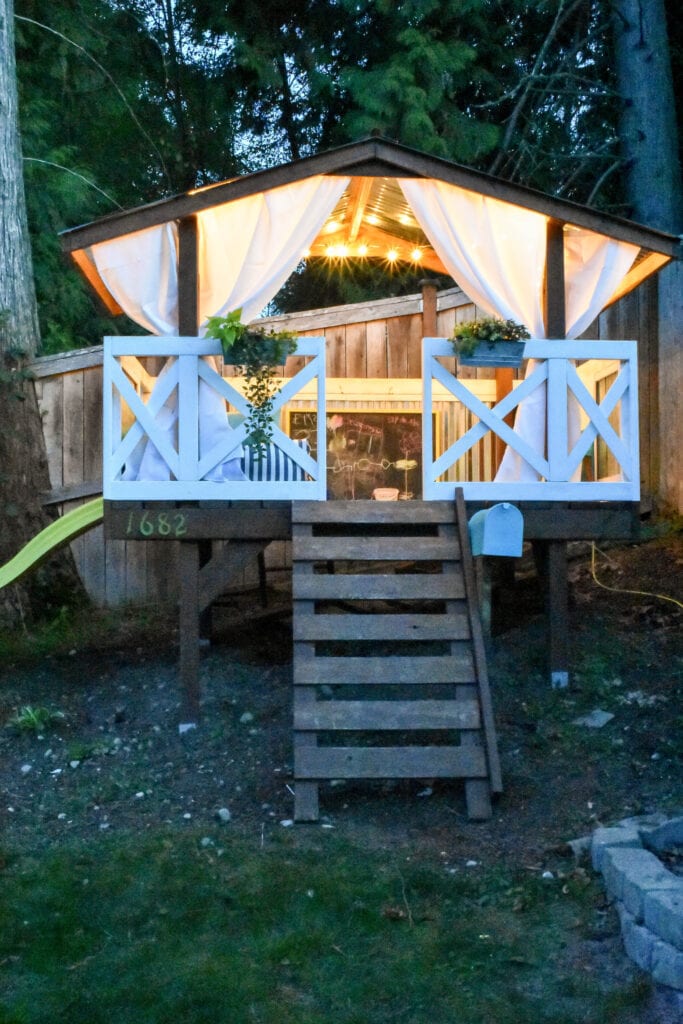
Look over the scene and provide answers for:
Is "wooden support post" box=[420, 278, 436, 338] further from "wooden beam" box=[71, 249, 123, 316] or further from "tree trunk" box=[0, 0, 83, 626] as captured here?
"tree trunk" box=[0, 0, 83, 626]

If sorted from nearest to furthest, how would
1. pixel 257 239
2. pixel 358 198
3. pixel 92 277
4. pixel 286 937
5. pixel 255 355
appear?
pixel 286 937 → pixel 255 355 → pixel 257 239 → pixel 92 277 → pixel 358 198

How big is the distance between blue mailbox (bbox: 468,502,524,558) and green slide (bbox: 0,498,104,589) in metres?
2.30

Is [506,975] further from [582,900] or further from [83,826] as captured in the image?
[83,826]

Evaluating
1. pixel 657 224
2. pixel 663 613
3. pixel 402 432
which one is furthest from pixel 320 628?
pixel 657 224

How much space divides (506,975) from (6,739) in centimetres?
351

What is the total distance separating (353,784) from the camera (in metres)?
5.66

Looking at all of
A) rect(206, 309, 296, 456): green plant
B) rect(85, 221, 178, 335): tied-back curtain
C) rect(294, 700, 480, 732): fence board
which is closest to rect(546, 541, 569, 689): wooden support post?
rect(294, 700, 480, 732): fence board

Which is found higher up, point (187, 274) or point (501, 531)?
point (187, 274)

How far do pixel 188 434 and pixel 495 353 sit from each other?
1.83 metres


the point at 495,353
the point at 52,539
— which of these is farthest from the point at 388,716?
the point at 52,539

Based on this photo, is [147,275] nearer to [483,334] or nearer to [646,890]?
[483,334]

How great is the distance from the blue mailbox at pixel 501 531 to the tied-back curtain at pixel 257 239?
187 cm

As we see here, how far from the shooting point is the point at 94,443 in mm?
8695

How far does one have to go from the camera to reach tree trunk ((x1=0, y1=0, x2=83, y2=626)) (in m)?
8.41
